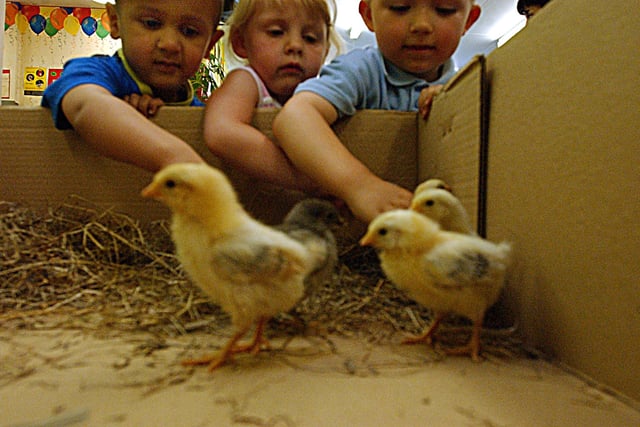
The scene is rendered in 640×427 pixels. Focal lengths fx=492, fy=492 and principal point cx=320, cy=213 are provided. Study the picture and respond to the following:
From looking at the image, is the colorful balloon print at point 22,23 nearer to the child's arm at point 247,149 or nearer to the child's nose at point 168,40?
the child's nose at point 168,40

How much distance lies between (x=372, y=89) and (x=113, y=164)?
32.1 inches

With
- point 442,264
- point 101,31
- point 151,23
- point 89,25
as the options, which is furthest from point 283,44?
point 89,25

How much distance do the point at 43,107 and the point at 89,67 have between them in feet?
0.60

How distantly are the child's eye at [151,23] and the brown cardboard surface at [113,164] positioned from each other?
0.25 meters

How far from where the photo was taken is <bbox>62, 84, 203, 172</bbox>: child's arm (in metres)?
1.02

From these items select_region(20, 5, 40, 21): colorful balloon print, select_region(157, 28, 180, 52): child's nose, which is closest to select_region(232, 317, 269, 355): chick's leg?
select_region(157, 28, 180, 52): child's nose

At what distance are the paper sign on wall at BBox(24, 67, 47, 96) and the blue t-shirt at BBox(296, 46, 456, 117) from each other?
462cm

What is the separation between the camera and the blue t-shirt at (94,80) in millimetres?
1335

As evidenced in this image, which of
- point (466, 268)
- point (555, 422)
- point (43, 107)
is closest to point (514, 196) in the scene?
point (466, 268)

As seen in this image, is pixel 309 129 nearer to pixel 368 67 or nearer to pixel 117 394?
pixel 368 67

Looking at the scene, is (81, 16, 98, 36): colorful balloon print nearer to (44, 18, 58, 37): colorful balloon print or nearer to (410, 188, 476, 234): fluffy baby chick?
(44, 18, 58, 37): colorful balloon print

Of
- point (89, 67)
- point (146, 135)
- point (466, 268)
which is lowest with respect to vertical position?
point (466, 268)

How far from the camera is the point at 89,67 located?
145cm

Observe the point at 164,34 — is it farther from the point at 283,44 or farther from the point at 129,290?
the point at 129,290
